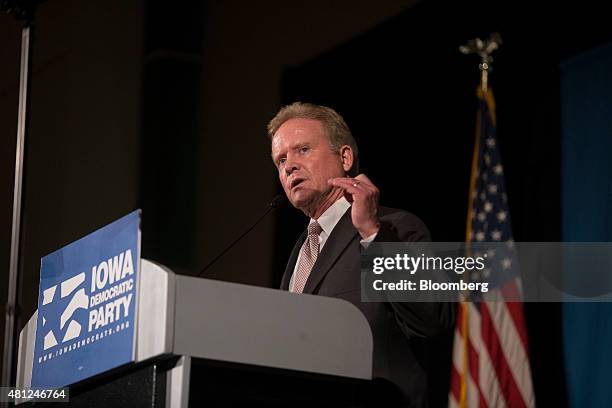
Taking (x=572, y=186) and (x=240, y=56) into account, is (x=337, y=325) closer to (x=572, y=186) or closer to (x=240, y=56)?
(x=572, y=186)

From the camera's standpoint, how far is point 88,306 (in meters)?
2.16

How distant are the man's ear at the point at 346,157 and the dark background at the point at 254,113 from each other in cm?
223

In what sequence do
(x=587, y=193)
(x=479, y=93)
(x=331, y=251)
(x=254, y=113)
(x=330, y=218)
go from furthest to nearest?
1. (x=254, y=113)
2. (x=479, y=93)
3. (x=587, y=193)
4. (x=330, y=218)
5. (x=331, y=251)

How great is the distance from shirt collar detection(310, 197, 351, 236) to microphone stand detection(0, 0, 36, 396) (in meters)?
0.78

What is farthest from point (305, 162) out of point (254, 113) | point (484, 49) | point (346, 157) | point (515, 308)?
point (254, 113)

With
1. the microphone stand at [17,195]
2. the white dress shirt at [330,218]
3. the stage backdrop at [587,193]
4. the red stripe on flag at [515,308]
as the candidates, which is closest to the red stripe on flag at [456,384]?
the red stripe on flag at [515,308]

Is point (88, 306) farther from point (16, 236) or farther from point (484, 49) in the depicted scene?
point (484, 49)

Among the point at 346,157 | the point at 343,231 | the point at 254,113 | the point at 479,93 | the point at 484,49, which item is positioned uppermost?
the point at 254,113

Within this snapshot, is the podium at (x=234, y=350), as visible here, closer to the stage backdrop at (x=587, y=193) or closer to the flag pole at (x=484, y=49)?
the stage backdrop at (x=587, y=193)

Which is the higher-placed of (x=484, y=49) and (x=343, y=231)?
(x=484, y=49)

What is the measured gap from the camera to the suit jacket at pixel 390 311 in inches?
93.2

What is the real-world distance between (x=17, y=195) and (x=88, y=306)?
35 centimetres

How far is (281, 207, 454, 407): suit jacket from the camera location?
237 cm

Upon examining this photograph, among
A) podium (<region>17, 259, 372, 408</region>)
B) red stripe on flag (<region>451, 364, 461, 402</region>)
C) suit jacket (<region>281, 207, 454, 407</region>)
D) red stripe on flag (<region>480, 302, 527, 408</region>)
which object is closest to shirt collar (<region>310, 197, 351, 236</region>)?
suit jacket (<region>281, 207, 454, 407</region>)
